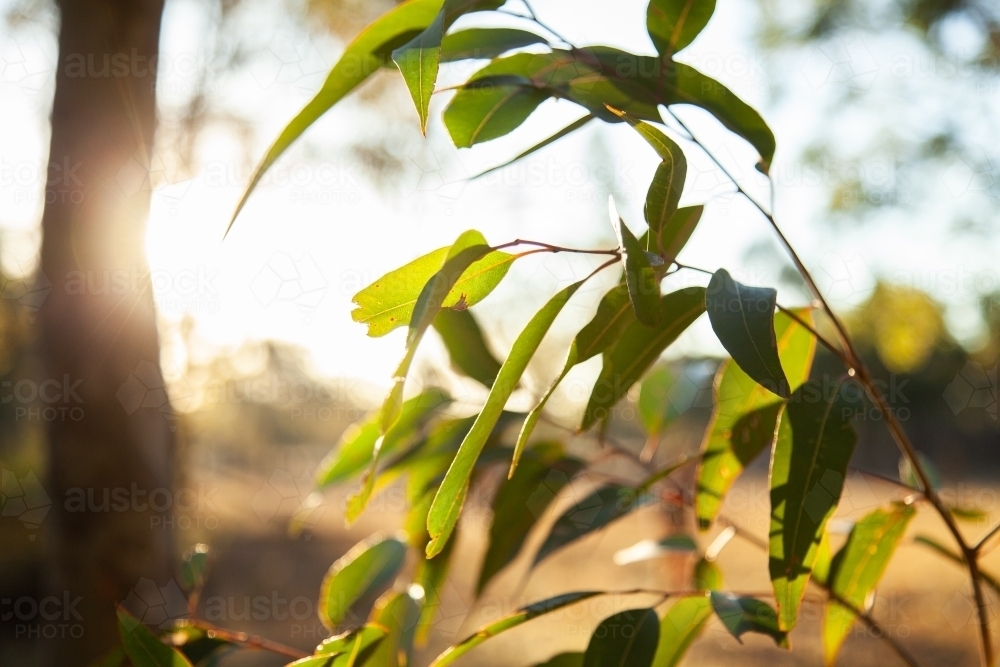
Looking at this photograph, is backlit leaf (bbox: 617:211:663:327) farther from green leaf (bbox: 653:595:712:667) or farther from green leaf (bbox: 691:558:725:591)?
green leaf (bbox: 691:558:725:591)

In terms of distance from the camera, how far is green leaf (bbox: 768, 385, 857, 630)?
396 millimetres

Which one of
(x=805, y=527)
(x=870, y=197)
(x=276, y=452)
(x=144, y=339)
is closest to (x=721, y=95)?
(x=805, y=527)

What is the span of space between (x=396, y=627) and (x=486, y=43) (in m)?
0.43

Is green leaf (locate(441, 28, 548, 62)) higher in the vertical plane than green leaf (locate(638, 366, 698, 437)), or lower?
higher

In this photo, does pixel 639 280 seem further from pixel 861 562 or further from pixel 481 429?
pixel 861 562

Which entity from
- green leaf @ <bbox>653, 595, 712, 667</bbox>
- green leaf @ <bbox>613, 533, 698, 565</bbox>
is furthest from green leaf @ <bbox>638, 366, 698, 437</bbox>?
green leaf @ <bbox>653, 595, 712, 667</bbox>

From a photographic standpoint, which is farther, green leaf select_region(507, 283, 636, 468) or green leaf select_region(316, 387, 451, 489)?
green leaf select_region(316, 387, 451, 489)

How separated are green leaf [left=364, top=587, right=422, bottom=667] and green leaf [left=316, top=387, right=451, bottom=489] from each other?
119 millimetres

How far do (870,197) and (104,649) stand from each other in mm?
1720

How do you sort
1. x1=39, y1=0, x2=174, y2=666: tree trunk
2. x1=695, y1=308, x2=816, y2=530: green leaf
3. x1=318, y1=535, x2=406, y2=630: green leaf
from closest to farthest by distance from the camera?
x1=695, y1=308, x2=816, y2=530: green leaf, x1=318, y1=535, x2=406, y2=630: green leaf, x1=39, y1=0, x2=174, y2=666: tree trunk

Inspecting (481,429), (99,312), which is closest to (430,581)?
(481,429)

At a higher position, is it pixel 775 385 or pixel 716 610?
pixel 775 385

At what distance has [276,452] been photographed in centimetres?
478

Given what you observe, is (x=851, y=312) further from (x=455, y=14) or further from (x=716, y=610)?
(x=455, y=14)
